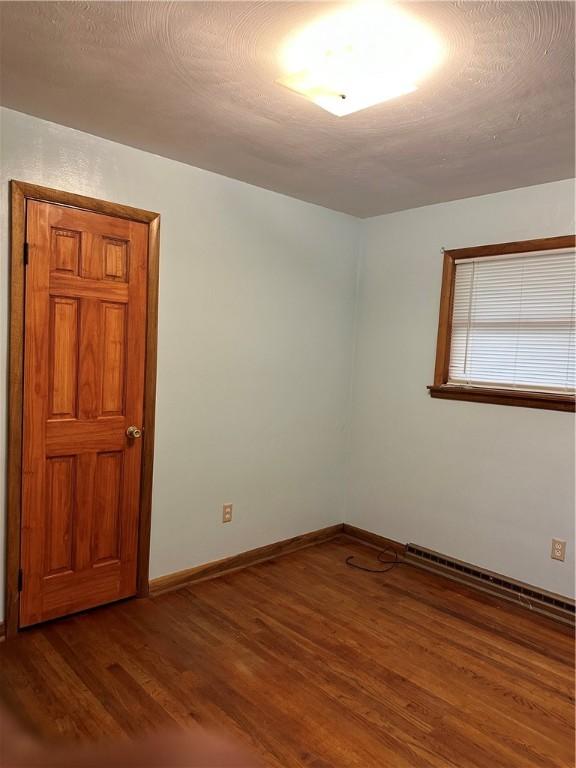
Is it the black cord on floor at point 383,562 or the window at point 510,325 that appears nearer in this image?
the window at point 510,325

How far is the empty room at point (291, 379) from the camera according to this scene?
6.37ft

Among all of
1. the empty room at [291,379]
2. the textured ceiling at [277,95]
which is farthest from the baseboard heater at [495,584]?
the textured ceiling at [277,95]

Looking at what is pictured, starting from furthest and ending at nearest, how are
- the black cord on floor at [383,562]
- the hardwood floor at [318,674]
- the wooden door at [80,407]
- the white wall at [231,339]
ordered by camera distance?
the black cord on floor at [383,562] < the white wall at [231,339] < the wooden door at [80,407] < the hardwood floor at [318,674]

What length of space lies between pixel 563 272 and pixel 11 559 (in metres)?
3.33

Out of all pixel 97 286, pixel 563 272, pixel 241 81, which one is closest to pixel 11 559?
pixel 97 286

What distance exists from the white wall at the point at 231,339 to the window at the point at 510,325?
0.87 m

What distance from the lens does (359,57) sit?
1.84 m

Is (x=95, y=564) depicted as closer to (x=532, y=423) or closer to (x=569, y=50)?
Answer: (x=532, y=423)

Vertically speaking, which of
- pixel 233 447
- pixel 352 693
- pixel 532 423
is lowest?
pixel 352 693

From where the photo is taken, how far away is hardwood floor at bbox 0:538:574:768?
2043 mm

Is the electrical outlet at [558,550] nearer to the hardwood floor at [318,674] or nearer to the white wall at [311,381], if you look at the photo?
the white wall at [311,381]

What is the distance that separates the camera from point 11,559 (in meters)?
2.57

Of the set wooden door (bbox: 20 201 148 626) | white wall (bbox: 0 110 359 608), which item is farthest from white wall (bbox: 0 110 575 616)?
wooden door (bbox: 20 201 148 626)

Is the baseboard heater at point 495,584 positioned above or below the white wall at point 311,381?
below
